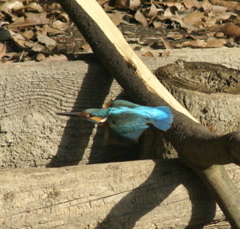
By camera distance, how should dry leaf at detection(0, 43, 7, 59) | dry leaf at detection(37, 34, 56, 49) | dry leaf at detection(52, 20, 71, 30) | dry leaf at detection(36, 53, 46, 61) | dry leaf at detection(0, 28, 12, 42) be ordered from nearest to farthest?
dry leaf at detection(36, 53, 46, 61)
dry leaf at detection(0, 43, 7, 59)
dry leaf at detection(37, 34, 56, 49)
dry leaf at detection(0, 28, 12, 42)
dry leaf at detection(52, 20, 71, 30)

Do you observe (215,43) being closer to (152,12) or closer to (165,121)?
(152,12)

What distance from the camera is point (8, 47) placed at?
3670 mm

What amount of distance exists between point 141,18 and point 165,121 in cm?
185

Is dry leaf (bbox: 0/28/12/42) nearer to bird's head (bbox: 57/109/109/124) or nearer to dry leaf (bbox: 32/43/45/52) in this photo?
dry leaf (bbox: 32/43/45/52)

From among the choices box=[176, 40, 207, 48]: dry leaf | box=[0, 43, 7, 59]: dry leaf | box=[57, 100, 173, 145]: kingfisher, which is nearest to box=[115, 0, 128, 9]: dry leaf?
box=[176, 40, 207, 48]: dry leaf

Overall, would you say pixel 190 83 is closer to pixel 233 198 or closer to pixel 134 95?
pixel 134 95

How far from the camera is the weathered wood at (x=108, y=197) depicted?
2.25 m

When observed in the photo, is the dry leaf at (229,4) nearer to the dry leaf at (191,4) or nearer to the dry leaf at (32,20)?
the dry leaf at (191,4)

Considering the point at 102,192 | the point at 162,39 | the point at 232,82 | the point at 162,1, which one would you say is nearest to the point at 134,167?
the point at 102,192

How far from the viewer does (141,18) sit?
414cm

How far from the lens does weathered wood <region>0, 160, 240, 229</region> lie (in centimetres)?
225

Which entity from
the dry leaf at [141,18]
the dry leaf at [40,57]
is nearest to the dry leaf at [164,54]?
the dry leaf at [40,57]

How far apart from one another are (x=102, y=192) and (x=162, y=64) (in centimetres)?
94

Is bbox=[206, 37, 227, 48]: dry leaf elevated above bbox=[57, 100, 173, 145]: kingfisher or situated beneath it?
situated beneath
